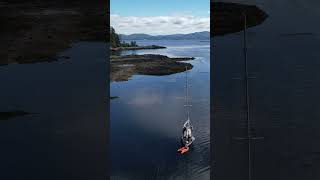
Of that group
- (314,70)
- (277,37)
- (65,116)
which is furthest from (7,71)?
(314,70)

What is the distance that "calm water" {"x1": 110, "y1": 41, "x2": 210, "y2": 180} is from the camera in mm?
11758

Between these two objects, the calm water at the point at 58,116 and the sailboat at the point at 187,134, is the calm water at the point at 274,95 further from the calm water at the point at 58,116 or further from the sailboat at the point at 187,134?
the sailboat at the point at 187,134

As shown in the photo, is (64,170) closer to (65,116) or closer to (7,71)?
(65,116)

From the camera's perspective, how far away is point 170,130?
533 inches

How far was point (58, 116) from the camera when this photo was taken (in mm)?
4855

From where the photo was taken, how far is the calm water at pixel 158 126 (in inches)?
463

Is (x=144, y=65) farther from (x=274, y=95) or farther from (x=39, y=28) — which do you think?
(x=274, y=95)

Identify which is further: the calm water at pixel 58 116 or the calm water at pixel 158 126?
the calm water at pixel 158 126

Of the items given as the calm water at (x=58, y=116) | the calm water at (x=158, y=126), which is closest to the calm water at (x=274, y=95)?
the calm water at (x=58, y=116)

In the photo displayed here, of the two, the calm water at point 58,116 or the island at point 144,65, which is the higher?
the island at point 144,65

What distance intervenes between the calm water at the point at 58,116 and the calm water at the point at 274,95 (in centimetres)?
148

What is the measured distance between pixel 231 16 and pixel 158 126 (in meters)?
9.44

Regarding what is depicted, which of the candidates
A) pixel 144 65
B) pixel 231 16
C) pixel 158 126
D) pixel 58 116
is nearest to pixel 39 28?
pixel 58 116

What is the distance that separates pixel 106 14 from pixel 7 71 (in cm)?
140
